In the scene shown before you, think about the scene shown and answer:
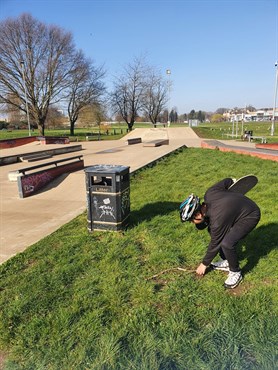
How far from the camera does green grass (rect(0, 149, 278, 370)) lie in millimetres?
2146

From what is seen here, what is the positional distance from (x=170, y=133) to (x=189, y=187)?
34341mm

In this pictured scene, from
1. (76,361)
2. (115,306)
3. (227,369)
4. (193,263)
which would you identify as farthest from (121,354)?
(193,263)

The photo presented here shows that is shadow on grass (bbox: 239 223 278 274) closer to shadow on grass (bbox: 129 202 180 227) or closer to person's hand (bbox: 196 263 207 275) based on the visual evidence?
person's hand (bbox: 196 263 207 275)

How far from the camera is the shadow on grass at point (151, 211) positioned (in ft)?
17.1

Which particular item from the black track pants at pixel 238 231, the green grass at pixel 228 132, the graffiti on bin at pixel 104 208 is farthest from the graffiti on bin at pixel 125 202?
the green grass at pixel 228 132

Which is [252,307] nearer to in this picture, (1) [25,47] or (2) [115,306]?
(2) [115,306]

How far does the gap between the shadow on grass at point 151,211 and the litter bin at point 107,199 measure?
1.64ft

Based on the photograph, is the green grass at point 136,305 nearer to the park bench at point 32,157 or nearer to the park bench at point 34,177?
the park bench at point 34,177

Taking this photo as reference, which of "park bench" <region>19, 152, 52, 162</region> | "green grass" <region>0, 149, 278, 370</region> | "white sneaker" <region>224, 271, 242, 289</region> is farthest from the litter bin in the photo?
"park bench" <region>19, 152, 52, 162</region>

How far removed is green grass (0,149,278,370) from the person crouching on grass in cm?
41

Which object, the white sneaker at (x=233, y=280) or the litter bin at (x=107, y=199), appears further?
the litter bin at (x=107, y=199)

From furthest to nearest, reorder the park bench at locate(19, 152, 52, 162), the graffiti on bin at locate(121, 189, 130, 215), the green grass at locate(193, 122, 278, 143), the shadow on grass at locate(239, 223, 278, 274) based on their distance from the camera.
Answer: the green grass at locate(193, 122, 278, 143), the park bench at locate(19, 152, 52, 162), the graffiti on bin at locate(121, 189, 130, 215), the shadow on grass at locate(239, 223, 278, 274)

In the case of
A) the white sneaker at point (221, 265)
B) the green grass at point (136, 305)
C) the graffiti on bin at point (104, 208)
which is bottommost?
the green grass at point (136, 305)

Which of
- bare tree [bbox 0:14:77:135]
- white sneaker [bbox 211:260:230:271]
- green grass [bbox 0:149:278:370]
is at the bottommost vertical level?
green grass [bbox 0:149:278:370]
